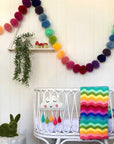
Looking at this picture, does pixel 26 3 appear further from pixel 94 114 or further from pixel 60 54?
pixel 94 114

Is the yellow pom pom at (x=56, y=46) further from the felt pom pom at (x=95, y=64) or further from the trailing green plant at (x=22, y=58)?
the felt pom pom at (x=95, y=64)

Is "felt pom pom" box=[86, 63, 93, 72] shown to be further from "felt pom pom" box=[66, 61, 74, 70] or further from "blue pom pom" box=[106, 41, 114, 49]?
"blue pom pom" box=[106, 41, 114, 49]

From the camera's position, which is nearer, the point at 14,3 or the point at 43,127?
the point at 43,127

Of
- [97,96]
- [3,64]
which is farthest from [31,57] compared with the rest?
[97,96]

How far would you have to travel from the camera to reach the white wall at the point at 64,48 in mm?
2744

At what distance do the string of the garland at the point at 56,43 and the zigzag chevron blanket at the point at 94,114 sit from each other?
63 centimetres

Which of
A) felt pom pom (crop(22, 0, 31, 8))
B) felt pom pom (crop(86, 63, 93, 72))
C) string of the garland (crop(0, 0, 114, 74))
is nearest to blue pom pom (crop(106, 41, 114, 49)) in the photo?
string of the garland (crop(0, 0, 114, 74))

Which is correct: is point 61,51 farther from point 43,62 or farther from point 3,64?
point 3,64

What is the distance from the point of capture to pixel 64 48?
280cm

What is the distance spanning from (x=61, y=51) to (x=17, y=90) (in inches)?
26.1

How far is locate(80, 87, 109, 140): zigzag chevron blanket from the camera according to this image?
210 cm

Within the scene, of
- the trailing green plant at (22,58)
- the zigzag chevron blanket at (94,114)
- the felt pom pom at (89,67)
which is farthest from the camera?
the felt pom pom at (89,67)

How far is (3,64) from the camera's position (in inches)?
109

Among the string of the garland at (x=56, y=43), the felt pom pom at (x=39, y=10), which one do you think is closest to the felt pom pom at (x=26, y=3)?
the string of the garland at (x=56, y=43)
